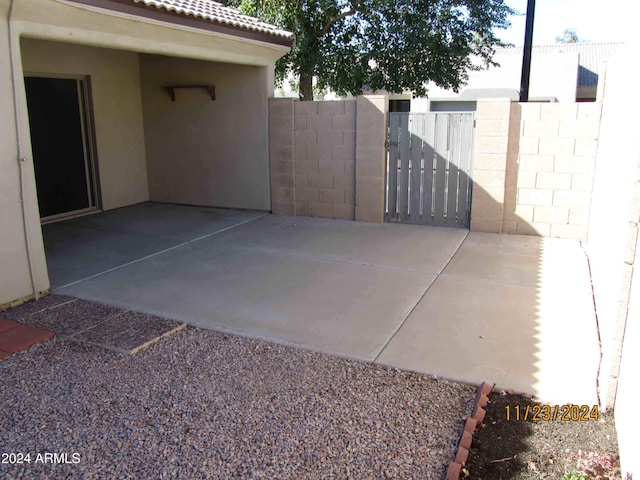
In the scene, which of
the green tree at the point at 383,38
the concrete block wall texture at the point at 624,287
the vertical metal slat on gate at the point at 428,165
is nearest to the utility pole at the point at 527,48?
the vertical metal slat on gate at the point at 428,165

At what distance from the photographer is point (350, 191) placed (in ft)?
29.5

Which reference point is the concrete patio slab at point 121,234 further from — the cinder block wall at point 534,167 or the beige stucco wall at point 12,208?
the cinder block wall at point 534,167

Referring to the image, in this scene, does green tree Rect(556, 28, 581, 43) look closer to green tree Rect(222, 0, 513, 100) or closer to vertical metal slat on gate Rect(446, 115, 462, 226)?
green tree Rect(222, 0, 513, 100)

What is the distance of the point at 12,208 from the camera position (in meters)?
5.26

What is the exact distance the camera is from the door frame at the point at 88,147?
9211 millimetres

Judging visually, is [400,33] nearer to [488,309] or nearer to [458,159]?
[458,159]

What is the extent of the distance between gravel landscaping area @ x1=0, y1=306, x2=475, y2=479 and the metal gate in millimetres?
4723

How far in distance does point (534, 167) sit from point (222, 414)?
5.91m

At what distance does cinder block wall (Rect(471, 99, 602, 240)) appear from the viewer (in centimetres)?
749

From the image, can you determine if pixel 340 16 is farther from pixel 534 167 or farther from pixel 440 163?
pixel 534 167

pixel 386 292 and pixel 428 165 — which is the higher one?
pixel 428 165

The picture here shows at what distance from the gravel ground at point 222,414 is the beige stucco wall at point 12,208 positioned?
1231 millimetres

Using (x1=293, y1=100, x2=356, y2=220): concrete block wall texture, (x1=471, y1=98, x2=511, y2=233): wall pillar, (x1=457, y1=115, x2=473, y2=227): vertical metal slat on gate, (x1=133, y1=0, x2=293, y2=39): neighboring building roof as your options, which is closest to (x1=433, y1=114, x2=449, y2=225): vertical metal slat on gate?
(x1=457, y1=115, x2=473, y2=227): vertical metal slat on gate

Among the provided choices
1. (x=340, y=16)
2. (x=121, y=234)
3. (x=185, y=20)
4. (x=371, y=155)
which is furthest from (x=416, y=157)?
(x=340, y=16)
